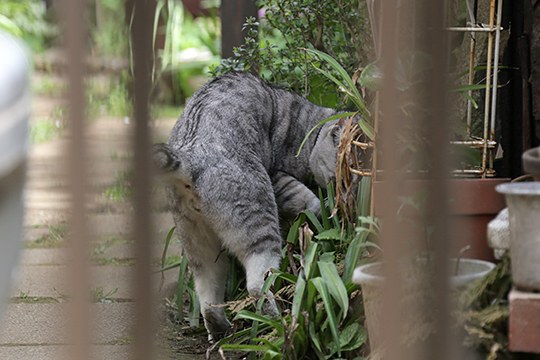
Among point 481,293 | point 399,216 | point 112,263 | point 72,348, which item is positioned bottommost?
point 112,263

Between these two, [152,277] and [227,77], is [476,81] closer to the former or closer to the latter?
[227,77]

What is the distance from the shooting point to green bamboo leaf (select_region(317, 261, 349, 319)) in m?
2.81

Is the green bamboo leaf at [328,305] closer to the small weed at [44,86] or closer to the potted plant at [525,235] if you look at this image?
the potted plant at [525,235]

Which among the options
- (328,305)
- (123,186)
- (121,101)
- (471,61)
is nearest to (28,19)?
(471,61)

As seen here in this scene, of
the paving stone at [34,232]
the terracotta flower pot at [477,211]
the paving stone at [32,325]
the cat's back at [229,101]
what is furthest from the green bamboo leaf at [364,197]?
the paving stone at [34,232]

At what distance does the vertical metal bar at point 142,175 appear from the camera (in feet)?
3.71

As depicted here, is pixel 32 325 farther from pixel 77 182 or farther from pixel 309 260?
pixel 77 182

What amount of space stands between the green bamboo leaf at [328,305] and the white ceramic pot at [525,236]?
0.81 meters

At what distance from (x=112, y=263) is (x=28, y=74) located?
3128 mm

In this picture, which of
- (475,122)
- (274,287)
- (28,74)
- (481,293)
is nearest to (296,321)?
(274,287)

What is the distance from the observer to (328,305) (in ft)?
9.21

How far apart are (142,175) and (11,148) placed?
0.58 ft

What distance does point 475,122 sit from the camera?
11.3 ft

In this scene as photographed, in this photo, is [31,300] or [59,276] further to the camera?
[59,276]
